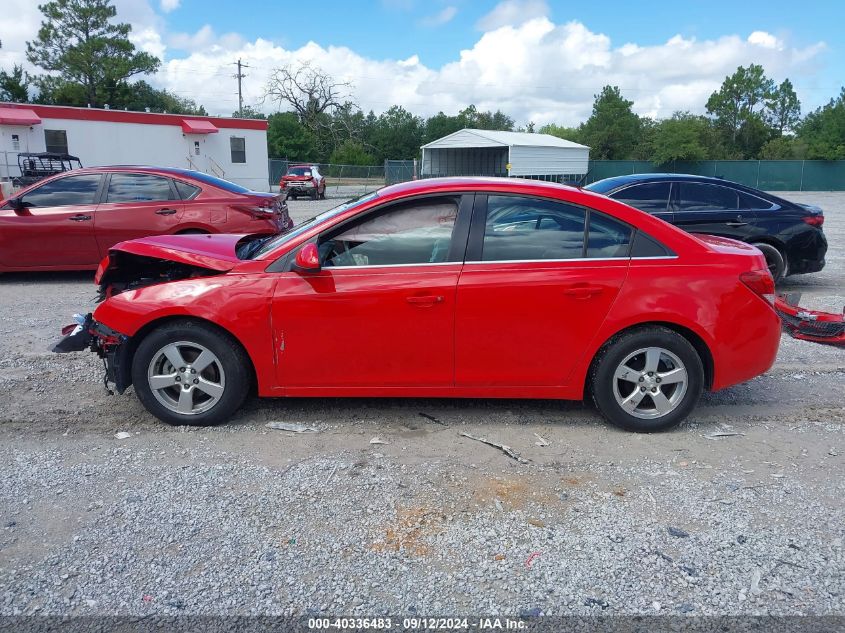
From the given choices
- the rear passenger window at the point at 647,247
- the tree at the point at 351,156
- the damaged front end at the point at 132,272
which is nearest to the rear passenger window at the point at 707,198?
the rear passenger window at the point at 647,247

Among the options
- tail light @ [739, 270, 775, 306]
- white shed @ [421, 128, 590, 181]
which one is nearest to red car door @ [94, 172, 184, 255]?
tail light @ [739, 270, 775, 306]

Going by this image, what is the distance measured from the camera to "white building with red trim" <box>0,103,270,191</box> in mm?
30844

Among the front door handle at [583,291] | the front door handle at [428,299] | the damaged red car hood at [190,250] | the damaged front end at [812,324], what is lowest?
the damaged front end at [812,324]

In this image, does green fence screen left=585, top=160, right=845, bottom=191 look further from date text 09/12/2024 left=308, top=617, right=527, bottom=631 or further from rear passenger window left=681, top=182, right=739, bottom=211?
date text 09/12/2024 left=308, top=617, right=527, bottom=631

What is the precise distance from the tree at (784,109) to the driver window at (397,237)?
83.5 meters

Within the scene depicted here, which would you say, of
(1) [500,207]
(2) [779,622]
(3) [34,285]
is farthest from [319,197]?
(2) [779,622]

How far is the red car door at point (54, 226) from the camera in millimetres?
8984

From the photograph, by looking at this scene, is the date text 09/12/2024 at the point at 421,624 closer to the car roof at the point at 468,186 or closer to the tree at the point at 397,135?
the car roof at the point at 468,186

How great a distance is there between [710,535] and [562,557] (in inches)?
30.5

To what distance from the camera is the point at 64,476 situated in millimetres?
3820

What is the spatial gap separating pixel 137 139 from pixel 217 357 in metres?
33.0

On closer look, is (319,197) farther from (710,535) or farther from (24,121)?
(710,535)

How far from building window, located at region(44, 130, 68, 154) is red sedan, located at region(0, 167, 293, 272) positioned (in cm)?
2599

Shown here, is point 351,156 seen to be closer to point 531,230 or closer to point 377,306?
point 531,230
